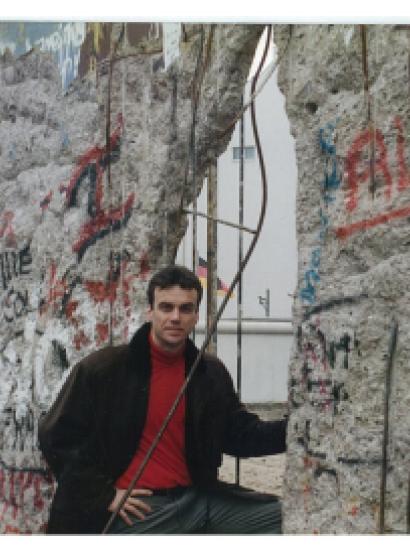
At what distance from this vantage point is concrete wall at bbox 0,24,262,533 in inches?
129

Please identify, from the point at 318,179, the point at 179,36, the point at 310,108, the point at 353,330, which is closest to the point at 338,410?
the point at 353,330

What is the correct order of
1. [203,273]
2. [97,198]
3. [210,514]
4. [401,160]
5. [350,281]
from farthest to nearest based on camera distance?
1. [203,273]
2. [97,198]
3. [210,514]
4. [350,281]
5. [401,160]

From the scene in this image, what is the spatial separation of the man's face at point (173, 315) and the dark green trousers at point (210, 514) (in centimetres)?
49

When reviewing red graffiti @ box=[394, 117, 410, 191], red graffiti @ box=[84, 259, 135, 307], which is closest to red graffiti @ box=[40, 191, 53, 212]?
red graffiti @ box=[84, 259, 135, 307]

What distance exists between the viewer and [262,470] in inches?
245

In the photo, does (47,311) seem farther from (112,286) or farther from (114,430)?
(114,430)

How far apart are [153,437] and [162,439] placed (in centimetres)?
3

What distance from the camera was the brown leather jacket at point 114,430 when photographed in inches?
118

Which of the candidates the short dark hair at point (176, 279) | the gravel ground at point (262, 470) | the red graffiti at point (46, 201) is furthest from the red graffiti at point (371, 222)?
the gravel ground at point (262, 470)

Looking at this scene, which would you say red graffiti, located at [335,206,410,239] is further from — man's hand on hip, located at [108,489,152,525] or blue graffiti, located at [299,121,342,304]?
man's hand on hip, located at [108,489,152,525]

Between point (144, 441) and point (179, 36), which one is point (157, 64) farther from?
point (144, 441)

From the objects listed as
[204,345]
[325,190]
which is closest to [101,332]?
[204,345]

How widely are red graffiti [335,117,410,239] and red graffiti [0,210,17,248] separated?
1708mm

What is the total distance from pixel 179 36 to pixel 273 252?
3.28 meters
